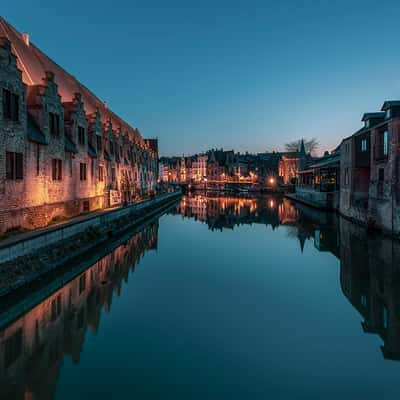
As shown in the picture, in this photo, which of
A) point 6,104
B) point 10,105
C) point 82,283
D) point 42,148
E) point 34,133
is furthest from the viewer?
point 42,148

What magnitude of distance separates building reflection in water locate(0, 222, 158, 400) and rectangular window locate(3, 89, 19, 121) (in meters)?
7.85

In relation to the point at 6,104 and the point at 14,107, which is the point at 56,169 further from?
the point at 6,104

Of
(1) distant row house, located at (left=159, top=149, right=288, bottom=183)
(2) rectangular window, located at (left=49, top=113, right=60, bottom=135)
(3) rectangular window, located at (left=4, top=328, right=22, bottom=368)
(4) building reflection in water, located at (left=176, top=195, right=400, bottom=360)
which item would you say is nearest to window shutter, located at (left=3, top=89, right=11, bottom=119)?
(2) rectangular window, located at (left=49, top=113, right=60, bottom=135)

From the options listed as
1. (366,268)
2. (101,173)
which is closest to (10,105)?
(101,173)

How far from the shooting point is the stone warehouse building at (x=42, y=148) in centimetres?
1286

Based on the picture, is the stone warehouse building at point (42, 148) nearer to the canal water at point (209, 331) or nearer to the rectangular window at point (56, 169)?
the rectangular window at point (56, 169)

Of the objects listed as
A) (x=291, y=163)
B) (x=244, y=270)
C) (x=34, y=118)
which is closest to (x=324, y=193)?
(x=244, y=270)

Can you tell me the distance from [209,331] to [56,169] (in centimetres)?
1401

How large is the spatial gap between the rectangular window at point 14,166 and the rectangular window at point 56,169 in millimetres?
3107

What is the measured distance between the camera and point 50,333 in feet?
25.8

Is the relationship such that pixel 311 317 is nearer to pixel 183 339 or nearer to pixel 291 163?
pixel 183 339

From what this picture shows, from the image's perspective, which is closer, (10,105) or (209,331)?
(209,331)

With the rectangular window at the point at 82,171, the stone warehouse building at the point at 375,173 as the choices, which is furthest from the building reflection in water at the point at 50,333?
the stone warehouse building at the point at 375,173

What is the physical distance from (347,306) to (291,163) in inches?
3306
